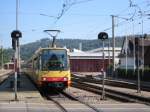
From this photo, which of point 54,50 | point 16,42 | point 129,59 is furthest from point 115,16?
point 16,42

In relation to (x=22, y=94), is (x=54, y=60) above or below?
above

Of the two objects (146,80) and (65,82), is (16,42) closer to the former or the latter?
(65,82)

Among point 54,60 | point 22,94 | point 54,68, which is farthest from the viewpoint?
point 54,60

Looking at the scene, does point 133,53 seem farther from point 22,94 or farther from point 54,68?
point 22,94

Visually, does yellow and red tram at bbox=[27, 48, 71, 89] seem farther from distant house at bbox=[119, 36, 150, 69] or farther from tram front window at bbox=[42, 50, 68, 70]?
distant house at bbox=[119, 36, 150, 69]

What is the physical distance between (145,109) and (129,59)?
86545mm

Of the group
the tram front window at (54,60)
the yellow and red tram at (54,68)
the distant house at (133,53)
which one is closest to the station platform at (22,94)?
the yellow and red tram at (54,68)

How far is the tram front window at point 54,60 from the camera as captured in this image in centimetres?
3503

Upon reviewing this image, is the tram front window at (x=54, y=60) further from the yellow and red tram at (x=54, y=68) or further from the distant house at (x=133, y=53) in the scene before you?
the distant house at (x=133, y=53)

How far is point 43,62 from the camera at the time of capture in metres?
35.2

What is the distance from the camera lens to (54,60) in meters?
35.2

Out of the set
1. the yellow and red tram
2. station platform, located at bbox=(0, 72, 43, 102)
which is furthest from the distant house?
the yellow and red tram

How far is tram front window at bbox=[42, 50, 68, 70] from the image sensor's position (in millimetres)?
35031

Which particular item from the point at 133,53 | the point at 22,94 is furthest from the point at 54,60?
the point at 133,53
